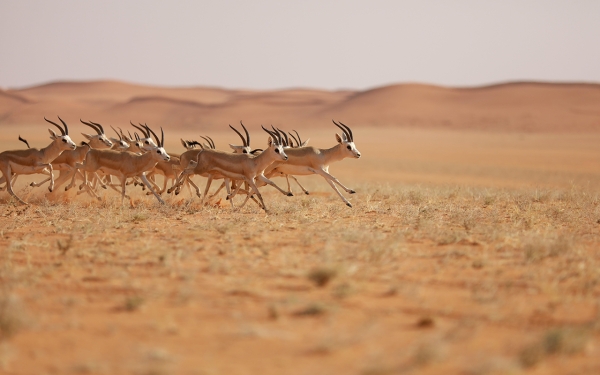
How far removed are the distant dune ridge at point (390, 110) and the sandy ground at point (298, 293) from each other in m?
76.4

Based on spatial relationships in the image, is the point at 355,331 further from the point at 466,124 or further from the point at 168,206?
the point at 466,124

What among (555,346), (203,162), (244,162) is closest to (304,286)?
(555,346)

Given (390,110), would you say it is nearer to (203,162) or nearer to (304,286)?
(203,162)

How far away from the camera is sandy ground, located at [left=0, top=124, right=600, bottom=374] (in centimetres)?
508

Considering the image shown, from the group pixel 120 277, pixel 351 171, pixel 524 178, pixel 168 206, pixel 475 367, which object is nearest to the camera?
pixel 475 367

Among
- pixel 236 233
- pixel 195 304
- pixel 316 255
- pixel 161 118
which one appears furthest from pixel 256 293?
pixel 161 118

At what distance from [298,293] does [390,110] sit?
10504 cm

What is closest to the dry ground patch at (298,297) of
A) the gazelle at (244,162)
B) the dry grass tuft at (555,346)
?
the dry grass tuft at (555,346)

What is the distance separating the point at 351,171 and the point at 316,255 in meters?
25.9

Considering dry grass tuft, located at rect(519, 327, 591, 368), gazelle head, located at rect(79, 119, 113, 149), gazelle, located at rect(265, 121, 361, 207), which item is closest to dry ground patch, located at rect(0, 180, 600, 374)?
dry grass tuft, located at rect(519, 327, 591, 368)

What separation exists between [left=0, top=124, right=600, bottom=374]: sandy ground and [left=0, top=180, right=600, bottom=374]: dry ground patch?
0.02 meters

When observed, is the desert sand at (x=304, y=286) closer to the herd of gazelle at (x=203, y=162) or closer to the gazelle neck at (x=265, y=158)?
the herd of gazelle at (x=203, y=162)

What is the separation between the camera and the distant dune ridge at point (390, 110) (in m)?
91.7

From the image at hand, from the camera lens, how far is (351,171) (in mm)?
34375
